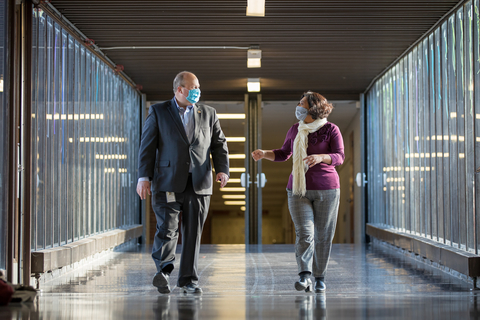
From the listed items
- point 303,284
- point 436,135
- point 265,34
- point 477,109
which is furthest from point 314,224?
point 265,34

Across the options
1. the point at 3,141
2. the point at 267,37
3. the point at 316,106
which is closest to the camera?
the point at 316,106

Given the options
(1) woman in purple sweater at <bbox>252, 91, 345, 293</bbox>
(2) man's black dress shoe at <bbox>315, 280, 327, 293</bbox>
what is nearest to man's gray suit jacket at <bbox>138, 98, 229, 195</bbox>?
(1) woman in purple sweater at <bbox>252, 91, 345, 293</bbox>

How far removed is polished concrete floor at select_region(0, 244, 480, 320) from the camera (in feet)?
9.47

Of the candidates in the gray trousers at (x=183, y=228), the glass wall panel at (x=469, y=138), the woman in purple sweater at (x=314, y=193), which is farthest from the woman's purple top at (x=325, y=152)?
the glass wall panel at (x=469, y=138)

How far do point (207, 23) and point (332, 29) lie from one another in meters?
1.37

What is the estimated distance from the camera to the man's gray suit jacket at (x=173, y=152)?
3.60 meters

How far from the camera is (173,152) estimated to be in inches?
143

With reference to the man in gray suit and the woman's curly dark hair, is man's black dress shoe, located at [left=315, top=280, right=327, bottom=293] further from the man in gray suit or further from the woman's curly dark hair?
the woman's curly dark hair

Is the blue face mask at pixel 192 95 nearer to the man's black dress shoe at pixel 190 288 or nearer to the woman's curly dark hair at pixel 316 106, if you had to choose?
the woman's curly dark hair at pixel 316 106

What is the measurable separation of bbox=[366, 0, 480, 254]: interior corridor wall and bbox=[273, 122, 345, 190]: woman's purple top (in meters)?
1.42

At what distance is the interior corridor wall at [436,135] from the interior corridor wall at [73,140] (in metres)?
3.67

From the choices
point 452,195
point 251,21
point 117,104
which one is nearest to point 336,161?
point 452,195

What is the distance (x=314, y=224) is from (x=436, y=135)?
251 centimetres

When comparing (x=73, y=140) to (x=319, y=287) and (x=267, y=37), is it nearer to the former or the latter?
(x=267, y=37)
